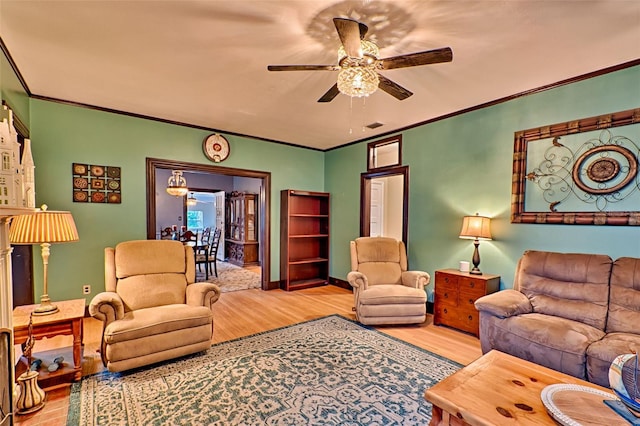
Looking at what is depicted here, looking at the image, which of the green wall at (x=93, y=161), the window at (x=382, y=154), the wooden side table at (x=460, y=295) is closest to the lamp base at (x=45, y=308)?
the green wall at (x=93, y=161)

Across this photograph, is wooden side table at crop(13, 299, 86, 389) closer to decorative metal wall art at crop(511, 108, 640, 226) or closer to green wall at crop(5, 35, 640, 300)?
green wall at crop(5, 35, 640, 300)

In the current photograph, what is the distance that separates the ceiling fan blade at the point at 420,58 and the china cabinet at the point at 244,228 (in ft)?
19.7

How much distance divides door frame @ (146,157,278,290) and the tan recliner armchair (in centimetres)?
118

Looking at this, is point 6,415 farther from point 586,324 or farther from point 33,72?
point 586,324

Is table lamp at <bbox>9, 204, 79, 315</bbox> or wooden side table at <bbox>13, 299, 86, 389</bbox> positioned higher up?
table lamp at <bbox>9, 204, 79, 315</bbox>

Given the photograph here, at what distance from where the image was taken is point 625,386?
51.6 inches

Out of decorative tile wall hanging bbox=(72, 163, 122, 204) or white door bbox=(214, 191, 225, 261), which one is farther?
white door bbox=(214, 191, 225, 261)

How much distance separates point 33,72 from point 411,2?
345 centimetres

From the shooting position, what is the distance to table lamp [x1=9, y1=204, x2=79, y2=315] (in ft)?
7.20

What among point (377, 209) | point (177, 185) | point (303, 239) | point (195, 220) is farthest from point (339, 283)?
point (195, 220)

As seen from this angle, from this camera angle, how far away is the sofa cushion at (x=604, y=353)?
6.31 feet

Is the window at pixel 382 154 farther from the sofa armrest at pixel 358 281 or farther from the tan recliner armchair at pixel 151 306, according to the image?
the tan recliner armchair at pixel 151 306

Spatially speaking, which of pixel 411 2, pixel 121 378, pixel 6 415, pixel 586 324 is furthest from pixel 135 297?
pixel 586 324

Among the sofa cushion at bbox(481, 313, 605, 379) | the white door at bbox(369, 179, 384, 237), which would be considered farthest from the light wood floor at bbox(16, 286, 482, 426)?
the white door at bbox(369, 179, 384, 237)
